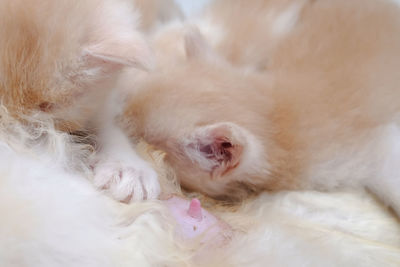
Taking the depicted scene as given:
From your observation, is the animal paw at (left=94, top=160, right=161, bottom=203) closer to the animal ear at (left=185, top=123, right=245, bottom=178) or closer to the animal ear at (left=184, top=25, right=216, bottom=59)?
the animal ear at (left=185, top=123, right=245, bottom=178)

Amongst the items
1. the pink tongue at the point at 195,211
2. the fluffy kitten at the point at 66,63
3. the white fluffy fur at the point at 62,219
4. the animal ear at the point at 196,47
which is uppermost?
the animal ear at the point at 196,47

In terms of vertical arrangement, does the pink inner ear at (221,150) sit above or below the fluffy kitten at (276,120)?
below

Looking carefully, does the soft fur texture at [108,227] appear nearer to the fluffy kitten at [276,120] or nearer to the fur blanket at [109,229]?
the fur blanket at [109,229]

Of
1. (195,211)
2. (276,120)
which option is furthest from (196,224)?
(276,120)

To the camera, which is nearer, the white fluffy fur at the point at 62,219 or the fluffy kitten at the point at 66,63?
the white fluffy fur at the point at 62,219

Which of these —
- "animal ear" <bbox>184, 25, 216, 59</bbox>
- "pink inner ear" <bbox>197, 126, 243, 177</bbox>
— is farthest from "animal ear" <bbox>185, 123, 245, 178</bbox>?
"animal ear" <bbox>184, 25, 216, 59</bbox>

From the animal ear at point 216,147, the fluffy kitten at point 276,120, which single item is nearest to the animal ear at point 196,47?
the fluffy kitten at point 276,120

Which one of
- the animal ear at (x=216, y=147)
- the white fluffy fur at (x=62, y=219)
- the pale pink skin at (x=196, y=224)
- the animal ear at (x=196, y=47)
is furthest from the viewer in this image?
the animal ear at (x=196, y=47)
